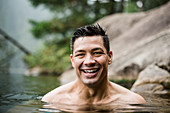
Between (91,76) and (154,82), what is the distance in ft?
11.3

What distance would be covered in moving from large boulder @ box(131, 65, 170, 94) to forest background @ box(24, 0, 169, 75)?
12.6 m

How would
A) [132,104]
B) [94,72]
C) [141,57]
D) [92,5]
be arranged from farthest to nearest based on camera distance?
[92,5], [141,57], [132,104], [94,72]

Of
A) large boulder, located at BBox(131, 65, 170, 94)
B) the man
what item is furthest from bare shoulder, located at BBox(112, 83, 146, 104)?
large boulder, located at BBox(131, 65, 170, 94)

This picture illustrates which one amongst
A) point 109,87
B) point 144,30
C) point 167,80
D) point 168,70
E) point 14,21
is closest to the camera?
point 109,87

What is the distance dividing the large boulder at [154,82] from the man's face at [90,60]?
9.95ft

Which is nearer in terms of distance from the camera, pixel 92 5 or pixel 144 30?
pixel 144 30

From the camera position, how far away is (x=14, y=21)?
93.7m

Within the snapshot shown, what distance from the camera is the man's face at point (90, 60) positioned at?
3082mm

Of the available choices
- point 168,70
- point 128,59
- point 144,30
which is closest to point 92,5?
point 144,30

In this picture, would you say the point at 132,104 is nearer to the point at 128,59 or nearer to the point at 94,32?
the point at 94,32

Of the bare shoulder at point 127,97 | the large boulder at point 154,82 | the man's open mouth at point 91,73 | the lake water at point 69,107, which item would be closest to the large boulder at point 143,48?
the large boulder at point 154,82

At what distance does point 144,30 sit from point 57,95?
332 inches

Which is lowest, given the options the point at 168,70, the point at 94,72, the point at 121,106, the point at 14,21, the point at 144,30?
the point at 121,106

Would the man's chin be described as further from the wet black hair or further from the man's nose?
the wet black hair
